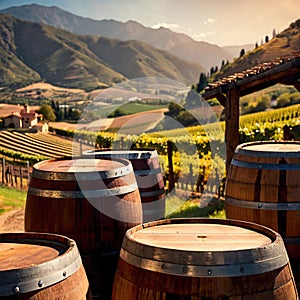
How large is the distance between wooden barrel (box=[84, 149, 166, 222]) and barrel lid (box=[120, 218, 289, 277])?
10.1 feet

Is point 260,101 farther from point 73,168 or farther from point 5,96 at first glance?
point 5,96

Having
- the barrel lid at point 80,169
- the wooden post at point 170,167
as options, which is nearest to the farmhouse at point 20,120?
the wooden post at point 170,167

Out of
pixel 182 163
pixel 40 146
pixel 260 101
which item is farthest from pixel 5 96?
pixel 182 163

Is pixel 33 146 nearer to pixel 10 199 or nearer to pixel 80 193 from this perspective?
pixel 10 199

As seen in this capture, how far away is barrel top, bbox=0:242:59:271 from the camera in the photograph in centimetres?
291

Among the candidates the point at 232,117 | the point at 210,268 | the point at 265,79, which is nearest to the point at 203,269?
the point at 210,268

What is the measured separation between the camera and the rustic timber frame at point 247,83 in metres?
8.29

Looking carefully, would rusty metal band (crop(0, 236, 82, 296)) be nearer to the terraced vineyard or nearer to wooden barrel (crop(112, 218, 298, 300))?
wooden barrel (crop(112, 218, 298, 300))

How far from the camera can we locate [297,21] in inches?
4158

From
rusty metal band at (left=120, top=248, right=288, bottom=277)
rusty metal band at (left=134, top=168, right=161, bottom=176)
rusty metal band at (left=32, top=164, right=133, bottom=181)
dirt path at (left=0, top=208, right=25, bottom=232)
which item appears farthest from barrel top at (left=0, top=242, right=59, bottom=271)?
dirt path at (left=0, top=208, right=25, bottom=232)

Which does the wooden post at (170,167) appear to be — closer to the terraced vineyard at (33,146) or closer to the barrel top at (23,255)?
the barrel top at (23,255)

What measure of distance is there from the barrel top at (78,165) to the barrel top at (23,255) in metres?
1.09

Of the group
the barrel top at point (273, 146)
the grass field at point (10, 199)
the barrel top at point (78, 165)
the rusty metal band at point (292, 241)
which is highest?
the barrel top at point (273, 146)

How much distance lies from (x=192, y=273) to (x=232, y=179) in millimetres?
2426
